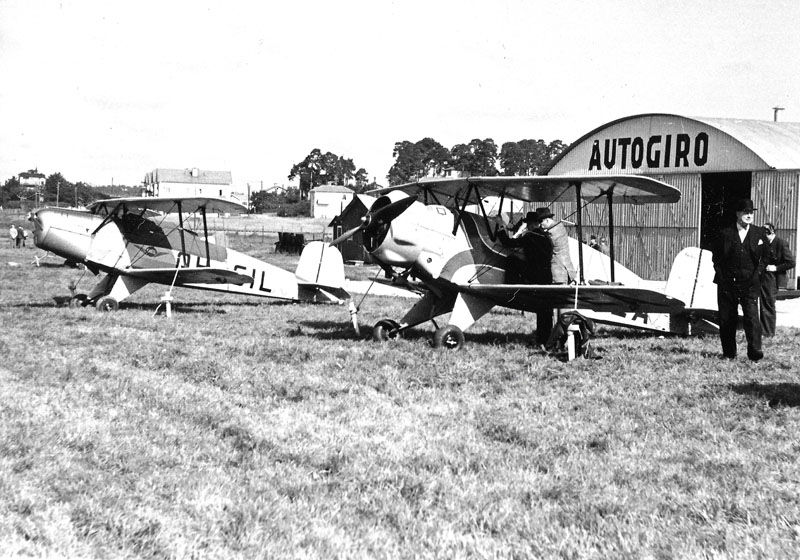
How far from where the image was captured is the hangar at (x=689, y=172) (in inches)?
941

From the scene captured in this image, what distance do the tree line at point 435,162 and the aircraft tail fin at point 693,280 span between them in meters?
62.5

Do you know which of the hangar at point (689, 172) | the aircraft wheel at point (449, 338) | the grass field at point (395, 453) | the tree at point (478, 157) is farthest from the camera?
the tree at point (478, 157)

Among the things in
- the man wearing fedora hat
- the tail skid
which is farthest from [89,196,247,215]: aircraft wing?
the tail skid

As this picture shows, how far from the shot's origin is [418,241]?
33.8 ft

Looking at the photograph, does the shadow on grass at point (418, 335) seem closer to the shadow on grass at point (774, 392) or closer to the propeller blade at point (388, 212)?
the propeller blade at point (388, 212)

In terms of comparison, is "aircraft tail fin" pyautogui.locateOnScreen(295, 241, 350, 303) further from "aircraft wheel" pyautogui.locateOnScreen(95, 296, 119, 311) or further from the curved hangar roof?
the curved hangar roof

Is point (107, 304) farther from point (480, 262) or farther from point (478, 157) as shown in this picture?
point (478, 157)

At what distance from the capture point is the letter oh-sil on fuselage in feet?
33.6

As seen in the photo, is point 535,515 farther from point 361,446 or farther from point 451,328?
point 451,328

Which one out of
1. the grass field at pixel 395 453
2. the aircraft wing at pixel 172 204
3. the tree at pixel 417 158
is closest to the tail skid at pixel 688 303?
the grass field at pixel 395 453

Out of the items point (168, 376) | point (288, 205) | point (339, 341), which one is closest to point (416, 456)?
point (168, 376)

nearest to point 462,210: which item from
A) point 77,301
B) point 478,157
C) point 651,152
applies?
point 77,301

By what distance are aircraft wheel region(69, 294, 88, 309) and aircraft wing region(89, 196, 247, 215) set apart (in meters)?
1.92

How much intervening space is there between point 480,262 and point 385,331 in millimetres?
1664
